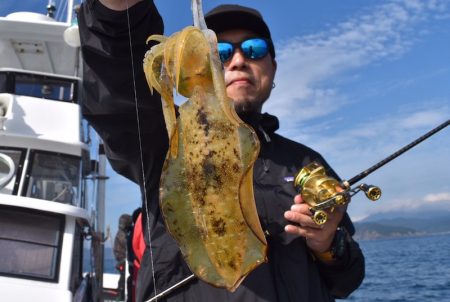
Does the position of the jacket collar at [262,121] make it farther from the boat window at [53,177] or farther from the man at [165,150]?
the boat window at [53,177]

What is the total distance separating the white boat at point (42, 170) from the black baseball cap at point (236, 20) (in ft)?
12.1

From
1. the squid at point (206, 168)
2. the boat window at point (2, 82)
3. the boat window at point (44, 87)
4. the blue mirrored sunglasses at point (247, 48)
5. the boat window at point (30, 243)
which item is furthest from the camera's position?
the boat window at point (44, 87)

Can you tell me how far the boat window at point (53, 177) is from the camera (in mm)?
6008

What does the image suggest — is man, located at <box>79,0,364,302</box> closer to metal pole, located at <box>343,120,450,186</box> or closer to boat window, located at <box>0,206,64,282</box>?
metal pole, located at <box>343,120,450,186</box>

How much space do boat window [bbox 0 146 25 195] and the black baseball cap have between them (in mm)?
4270

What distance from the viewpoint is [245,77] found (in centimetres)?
244

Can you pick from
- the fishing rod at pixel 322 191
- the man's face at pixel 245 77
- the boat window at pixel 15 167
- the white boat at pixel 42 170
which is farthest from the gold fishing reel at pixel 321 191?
the boat window at pixel 15 167

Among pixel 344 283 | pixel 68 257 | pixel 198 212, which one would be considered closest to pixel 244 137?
pixel 198 212

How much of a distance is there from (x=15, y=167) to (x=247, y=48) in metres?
4.75

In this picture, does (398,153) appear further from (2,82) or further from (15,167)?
(2,82)

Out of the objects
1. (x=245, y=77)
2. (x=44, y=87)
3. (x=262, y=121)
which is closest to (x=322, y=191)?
(x=262, y=121)

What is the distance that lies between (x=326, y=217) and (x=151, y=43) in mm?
1137

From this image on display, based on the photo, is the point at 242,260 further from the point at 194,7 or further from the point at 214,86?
the point at 194,7

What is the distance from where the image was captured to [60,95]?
724 cm
